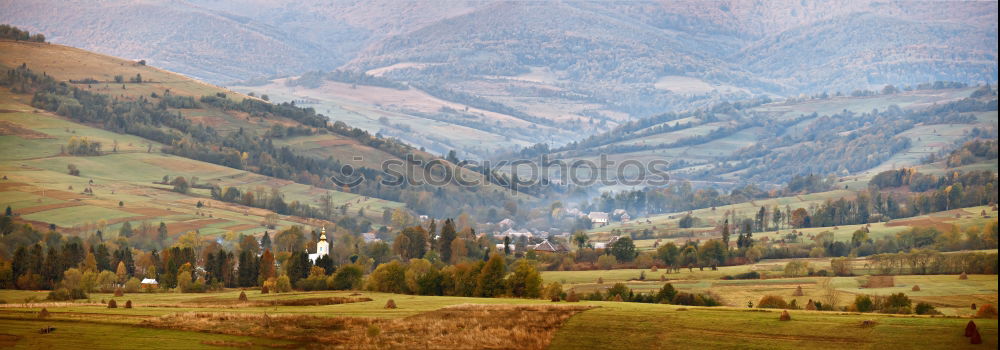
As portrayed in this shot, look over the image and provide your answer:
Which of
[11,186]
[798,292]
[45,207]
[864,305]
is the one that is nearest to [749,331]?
[864,305]

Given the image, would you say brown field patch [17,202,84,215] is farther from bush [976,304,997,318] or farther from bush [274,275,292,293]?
bush [976,304,997,318]

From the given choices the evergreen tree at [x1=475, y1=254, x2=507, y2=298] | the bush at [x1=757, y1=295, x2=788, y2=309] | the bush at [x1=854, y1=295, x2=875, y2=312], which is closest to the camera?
the bush at [x1=854, y1=295, x2=875, y2=312]

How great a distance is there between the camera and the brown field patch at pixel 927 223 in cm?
15140

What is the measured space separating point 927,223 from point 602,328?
118 metres

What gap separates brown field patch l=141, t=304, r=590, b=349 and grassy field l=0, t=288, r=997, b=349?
193 millimetres

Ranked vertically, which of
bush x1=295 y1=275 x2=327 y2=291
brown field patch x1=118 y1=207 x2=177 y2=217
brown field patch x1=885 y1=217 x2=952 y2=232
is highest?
brown field patch x1=885 y1=217 x2=952 y2=232

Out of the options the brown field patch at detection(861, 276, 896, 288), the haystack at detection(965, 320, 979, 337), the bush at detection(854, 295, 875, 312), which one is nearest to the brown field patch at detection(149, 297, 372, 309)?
the bush at detection(854, 295, 875, 312)

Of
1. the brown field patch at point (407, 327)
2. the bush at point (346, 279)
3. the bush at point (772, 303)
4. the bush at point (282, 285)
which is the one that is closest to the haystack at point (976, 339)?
the brown field patch at point (407, 327)

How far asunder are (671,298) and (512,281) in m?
12.7

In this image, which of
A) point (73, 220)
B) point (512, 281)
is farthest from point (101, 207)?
point (512, 281)

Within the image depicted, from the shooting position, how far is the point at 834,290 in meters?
98.1

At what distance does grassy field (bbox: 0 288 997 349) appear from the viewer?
50.8m

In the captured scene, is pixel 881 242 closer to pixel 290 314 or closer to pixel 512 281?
pixel 512 281

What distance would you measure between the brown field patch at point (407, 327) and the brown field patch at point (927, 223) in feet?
341
